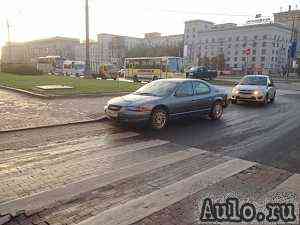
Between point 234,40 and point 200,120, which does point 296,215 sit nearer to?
point 200,120

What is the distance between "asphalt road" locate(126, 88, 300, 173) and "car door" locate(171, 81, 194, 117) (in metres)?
0.48

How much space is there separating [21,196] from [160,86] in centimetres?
678

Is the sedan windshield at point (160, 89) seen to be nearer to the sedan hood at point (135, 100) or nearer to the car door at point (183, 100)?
the car door at point (183, 100)

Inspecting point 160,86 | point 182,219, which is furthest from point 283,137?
point 182,219

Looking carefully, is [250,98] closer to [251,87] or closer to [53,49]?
[251,87]

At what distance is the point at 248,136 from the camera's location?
29.8ft

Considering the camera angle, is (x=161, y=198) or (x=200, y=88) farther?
(x=200, y=88)

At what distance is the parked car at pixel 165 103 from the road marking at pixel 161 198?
3687mm

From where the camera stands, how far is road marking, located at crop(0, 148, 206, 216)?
434 cm

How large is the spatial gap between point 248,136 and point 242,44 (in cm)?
11572

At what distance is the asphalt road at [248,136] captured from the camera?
23.4 ft
